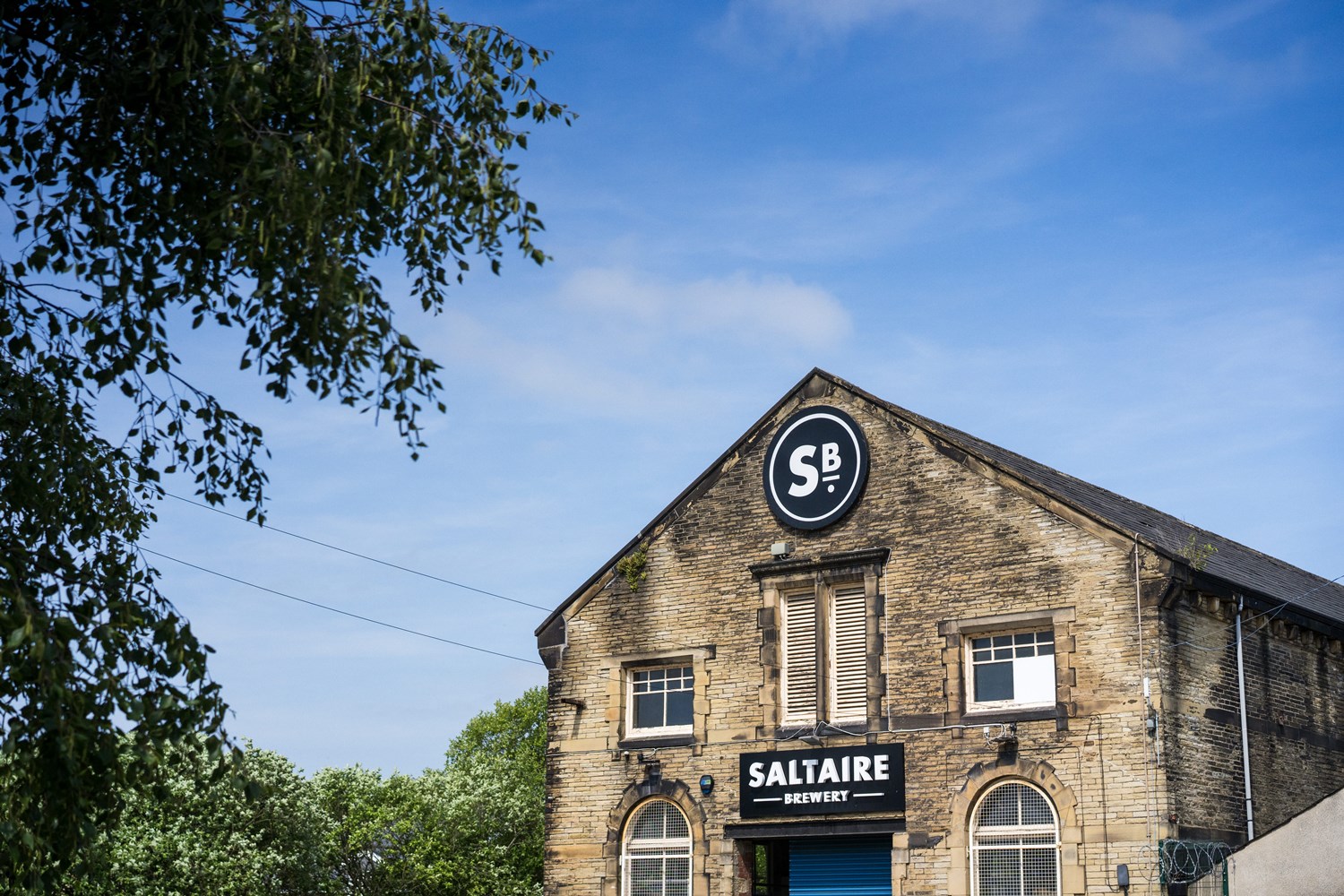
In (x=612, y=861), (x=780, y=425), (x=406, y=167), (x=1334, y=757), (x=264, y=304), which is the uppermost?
(x=780, y=425)

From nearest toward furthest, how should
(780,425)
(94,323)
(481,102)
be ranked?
1. (94,323)
2. (481,102)
3. (780,425)

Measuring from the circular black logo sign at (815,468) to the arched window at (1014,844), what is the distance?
212 inches

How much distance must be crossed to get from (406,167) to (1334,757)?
65.0 ft

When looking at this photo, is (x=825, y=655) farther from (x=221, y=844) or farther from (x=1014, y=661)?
(x=221, y=844)

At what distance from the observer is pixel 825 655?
971 inches

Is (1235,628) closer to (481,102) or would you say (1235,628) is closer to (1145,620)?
(1145,620)

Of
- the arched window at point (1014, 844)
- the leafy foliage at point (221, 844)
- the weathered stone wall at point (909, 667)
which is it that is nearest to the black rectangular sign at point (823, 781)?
the weathered stone wall at point (909, 667)

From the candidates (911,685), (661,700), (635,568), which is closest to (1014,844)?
(911,685)

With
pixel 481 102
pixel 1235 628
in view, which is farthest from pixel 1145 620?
pixel 481 102

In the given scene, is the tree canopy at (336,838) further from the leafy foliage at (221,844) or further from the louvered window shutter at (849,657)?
the louvered window shutter at (849,657)

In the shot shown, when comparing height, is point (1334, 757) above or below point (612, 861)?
above

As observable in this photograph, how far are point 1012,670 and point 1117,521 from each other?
297 cm

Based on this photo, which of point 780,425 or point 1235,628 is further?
point 780,425

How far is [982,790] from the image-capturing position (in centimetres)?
2261
